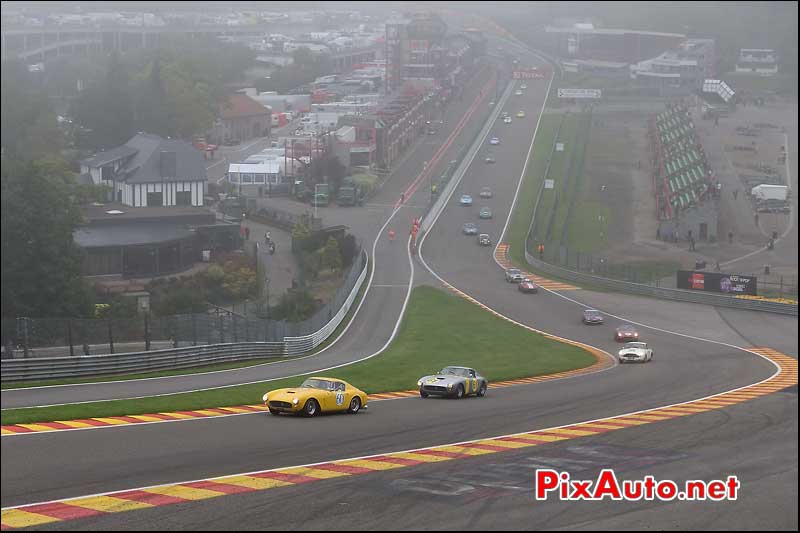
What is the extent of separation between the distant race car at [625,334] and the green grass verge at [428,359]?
4080 mm

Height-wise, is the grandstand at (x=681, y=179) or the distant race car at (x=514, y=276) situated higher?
the grandstand at (x=681, y=179)

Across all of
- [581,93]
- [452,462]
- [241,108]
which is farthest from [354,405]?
[581,93]

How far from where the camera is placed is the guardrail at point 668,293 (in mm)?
69500

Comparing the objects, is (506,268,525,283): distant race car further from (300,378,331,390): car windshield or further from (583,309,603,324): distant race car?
(300,378,331,390): car windshield

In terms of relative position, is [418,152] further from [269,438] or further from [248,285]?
[269,438]

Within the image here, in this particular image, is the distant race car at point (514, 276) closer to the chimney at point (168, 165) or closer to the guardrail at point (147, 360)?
the guardrail at point (147, 360)

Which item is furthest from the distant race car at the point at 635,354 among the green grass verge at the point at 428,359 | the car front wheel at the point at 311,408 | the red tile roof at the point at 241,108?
the red tile roof at the point at 241,108

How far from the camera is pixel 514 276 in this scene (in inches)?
3214

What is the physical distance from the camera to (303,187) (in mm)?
116688

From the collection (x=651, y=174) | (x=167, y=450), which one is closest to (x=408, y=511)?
(x=167, y=450)

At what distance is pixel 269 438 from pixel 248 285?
51902 mm

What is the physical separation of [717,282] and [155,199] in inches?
2064

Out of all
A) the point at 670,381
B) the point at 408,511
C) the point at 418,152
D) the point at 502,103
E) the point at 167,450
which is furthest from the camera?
the point at 502,103

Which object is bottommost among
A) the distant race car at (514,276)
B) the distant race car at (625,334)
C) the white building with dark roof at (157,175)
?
the distant race car at (625,334)
